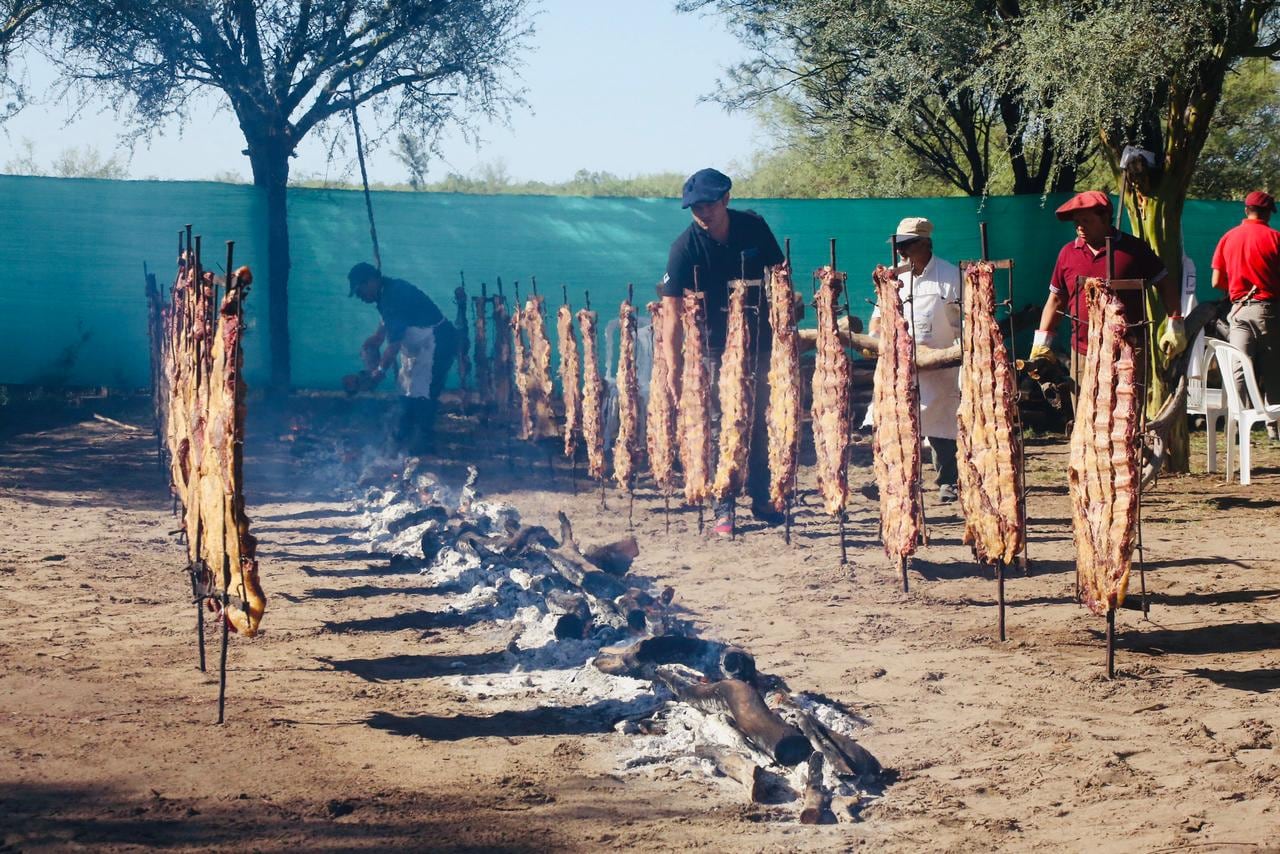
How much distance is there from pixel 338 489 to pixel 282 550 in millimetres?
3050

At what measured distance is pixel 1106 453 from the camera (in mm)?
5141

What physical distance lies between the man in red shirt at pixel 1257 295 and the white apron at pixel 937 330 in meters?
3.41

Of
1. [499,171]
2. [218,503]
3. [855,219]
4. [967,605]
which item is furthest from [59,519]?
[499,171]

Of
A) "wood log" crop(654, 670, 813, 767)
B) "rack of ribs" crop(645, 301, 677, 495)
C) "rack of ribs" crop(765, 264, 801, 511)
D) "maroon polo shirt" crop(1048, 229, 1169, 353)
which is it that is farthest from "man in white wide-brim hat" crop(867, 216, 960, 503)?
Result: "wood log" crop(654, 670, 813, 767)

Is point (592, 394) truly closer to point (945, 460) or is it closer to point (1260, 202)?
point (945, 460)

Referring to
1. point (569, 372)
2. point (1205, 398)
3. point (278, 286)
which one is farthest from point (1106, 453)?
point (278, 286)

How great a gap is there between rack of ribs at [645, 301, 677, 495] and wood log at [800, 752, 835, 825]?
4972mm

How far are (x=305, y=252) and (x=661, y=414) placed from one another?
711 centimetres

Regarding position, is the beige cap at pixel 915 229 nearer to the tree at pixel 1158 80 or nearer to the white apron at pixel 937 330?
the white apron at pixel 937 330

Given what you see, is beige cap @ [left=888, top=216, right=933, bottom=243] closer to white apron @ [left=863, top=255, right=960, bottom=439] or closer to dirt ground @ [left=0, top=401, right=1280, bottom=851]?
white apron @ [left=863, top=255, right=960, bottom=439]

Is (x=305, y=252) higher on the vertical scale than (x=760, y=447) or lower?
higher

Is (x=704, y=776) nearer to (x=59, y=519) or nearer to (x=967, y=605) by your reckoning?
(x=967, y=605)

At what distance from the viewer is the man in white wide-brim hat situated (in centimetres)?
827

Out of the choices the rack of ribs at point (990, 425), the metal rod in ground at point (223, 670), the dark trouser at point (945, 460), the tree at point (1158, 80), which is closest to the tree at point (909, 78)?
the tree at point (1158, 80)
